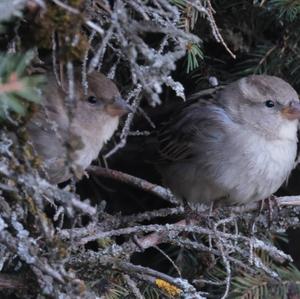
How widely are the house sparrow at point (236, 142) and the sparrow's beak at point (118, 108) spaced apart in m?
0.53

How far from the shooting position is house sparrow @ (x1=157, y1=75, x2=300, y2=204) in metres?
2.58

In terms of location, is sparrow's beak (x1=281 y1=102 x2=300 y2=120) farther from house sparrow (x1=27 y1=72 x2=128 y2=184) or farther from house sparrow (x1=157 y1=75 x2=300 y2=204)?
house sparrow (x1=27 y1=72 x2=128 y2=184)

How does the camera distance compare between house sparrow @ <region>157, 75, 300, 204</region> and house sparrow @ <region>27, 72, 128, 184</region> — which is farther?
house sparrow @ <region>157, 75, 300, 204</region>

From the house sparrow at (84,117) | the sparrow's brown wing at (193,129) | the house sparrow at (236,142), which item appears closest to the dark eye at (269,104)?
the house sparrow at (236,142)

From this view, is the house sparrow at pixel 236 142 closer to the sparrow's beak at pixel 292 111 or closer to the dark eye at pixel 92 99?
the sparrow's beak at pixel 292 111

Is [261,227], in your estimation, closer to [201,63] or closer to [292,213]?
[292,213]

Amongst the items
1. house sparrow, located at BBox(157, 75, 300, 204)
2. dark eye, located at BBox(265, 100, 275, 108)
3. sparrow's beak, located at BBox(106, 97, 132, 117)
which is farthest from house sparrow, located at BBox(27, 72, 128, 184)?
dark eye, located at BBox(265, 100, 275, 108)

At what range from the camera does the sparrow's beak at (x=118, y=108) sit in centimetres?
213

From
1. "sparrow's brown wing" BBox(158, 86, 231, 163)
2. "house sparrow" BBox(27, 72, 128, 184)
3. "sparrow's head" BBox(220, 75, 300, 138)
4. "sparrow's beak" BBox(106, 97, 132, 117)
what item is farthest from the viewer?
"sparrow's brown wing" BBox(158, 86, 231, 163)

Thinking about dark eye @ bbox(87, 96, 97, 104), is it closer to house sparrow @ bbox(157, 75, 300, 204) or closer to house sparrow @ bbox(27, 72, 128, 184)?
house sparrow @ bbox(27, 72, 128, 184)

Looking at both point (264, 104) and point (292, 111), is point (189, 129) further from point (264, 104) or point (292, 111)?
point (292, 111)

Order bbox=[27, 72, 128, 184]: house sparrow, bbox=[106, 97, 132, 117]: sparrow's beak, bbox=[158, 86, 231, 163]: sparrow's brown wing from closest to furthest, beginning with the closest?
bbox=[27, 72, 128, 184]: house sparrow < bbox=[106, 97, 132, 117]: sparrow's beak < bbox=[158, 86, 231, 163]: sparrow's brown wing

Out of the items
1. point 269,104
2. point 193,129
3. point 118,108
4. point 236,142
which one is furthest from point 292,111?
point 118,108

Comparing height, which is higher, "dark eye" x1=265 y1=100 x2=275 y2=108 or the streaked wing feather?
"dark eye" x1=265 y1=100 x2=275 y2=108
